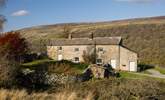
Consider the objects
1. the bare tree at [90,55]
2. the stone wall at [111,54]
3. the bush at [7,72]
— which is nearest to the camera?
the bush at [7,72]

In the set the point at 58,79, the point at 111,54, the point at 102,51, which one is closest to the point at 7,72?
the point at 58,79

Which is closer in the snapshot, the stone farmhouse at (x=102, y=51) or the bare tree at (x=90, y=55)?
the stone farmhouse at (x=102, y=51)

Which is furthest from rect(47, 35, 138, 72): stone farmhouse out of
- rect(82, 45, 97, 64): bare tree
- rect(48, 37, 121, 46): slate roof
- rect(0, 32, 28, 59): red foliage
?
rect(0, 32, 28, 59): red foliage

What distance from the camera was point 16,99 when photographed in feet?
A: 54.3

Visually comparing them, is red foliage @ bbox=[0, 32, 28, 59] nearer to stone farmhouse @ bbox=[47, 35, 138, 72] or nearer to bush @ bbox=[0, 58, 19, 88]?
stone farmhouse @ bbox=[47, 35, 138, 72]

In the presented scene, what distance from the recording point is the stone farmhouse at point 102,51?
2421 inches

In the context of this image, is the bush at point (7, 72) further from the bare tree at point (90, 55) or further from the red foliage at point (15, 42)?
the bare tree at point (90, 55)

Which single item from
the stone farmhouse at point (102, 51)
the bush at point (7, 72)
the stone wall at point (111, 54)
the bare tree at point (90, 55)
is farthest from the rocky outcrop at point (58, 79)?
the bare tree at point (90, 55)

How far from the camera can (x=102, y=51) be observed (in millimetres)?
63750

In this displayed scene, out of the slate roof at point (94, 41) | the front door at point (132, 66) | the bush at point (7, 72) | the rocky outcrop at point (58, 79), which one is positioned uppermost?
the slate roof at point (94, 41)

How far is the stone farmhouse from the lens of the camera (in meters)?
61.5

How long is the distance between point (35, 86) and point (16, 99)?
60.0 feet

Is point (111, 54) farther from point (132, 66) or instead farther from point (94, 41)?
point (132, 66)

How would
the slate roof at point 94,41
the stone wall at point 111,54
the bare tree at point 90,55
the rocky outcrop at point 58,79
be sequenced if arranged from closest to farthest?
the rocky outcrop at point 58,79 < the stone wall at point 111,54 < the slate roof at point 94,41 < the bare tree at point 90,55
